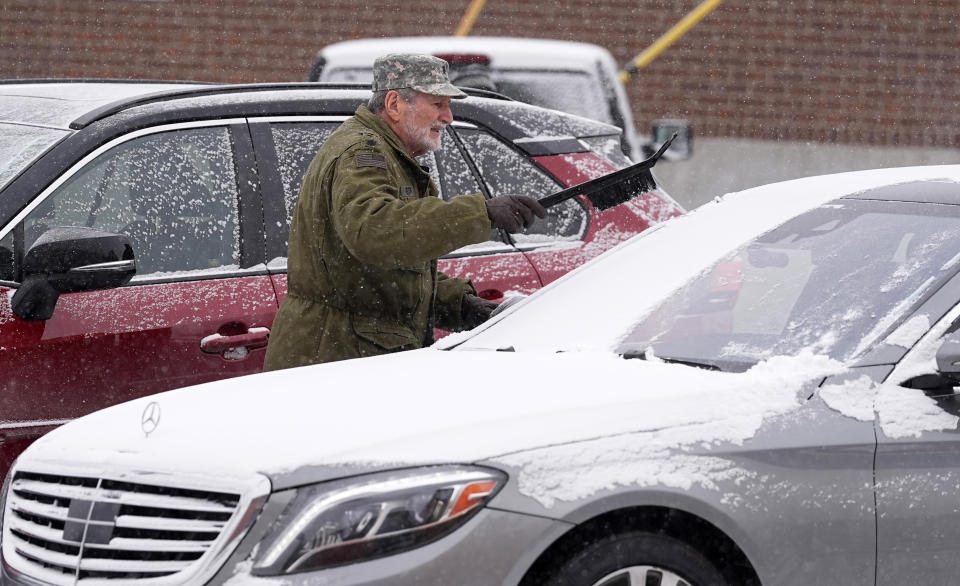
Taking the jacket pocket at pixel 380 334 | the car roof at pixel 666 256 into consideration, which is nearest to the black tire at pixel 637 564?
the car roof at pixel 666 256

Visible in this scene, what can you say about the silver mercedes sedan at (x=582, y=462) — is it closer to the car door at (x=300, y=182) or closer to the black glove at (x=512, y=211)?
the black glove at (x=512, y=211)

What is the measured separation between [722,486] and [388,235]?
1371mm

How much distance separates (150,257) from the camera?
4.84 m

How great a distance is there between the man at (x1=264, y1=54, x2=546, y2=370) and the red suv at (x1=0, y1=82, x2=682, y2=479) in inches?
12.8

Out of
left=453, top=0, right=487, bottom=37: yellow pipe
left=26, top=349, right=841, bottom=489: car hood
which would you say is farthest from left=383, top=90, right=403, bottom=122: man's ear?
left=453, top=0, right=487, bottom=37: yellow pipe

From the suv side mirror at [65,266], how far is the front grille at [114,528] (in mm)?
990

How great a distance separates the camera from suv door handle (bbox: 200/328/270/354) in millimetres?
4742

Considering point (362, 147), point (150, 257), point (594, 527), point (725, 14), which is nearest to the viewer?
point (594, 527)

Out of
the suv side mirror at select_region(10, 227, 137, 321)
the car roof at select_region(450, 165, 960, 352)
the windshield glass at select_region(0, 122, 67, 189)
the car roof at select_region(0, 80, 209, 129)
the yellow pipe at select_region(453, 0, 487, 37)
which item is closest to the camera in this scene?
the car roof at select_region(450, 165, 960, 352)

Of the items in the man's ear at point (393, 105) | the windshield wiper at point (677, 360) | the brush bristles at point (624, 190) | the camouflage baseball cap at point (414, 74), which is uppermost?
the camouflage baseball cap at point (414, 74)

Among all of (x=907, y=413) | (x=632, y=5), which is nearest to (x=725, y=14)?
(x=632, y=5)

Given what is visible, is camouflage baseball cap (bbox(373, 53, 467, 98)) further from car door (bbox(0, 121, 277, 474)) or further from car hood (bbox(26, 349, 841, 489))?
car hood (bbox(26, 349, 841, 489))

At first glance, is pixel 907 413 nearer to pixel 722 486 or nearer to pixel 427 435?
pixel 722 486

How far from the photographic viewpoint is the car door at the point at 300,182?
500cm
